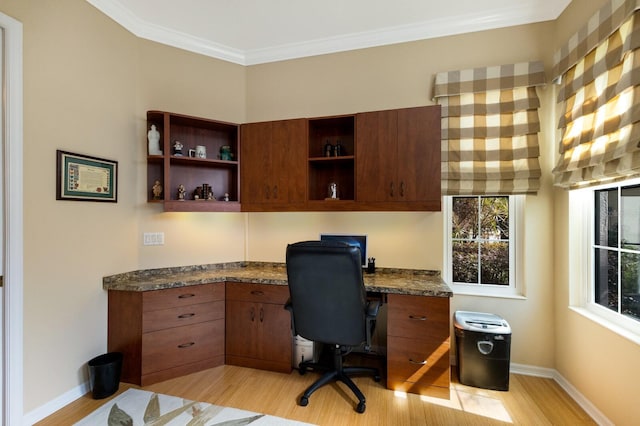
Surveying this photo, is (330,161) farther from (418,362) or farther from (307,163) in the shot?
(418,362)

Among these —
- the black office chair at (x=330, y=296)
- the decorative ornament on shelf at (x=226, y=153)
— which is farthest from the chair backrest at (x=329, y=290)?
the decorative ornament on shelf at (x=226, y=153)

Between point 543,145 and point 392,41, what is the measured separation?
1.65m

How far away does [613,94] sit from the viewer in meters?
1.62

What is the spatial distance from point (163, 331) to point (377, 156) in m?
2.31

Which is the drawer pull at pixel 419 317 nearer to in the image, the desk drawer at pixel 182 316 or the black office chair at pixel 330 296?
the black office chair at pixel 330 296

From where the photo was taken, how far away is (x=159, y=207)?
2.71 m

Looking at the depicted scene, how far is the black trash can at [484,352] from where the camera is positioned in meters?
2.13

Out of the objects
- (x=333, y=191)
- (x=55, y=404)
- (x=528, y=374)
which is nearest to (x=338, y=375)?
(x=333, y=191)

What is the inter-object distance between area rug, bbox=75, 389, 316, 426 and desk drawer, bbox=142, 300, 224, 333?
0.50 m

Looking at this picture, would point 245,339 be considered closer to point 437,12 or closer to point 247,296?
point 247,296

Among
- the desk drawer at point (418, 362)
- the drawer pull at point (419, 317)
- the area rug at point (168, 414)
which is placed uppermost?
the drawer pull at point (419, 317)

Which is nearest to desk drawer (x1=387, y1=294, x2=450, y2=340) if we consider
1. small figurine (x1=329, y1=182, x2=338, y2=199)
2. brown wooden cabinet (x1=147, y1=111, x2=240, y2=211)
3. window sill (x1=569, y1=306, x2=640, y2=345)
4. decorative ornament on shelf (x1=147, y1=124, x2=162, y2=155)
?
window sill (x1=569, y1=306, x2=640, y2=345)

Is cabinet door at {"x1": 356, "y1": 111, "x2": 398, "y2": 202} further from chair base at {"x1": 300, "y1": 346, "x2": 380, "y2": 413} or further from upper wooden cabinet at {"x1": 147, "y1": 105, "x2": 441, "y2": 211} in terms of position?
chair base at {"x1": 300, "y1": 346, "x2": 380, "y2": 413}

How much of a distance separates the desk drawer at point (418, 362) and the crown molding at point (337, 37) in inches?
106
